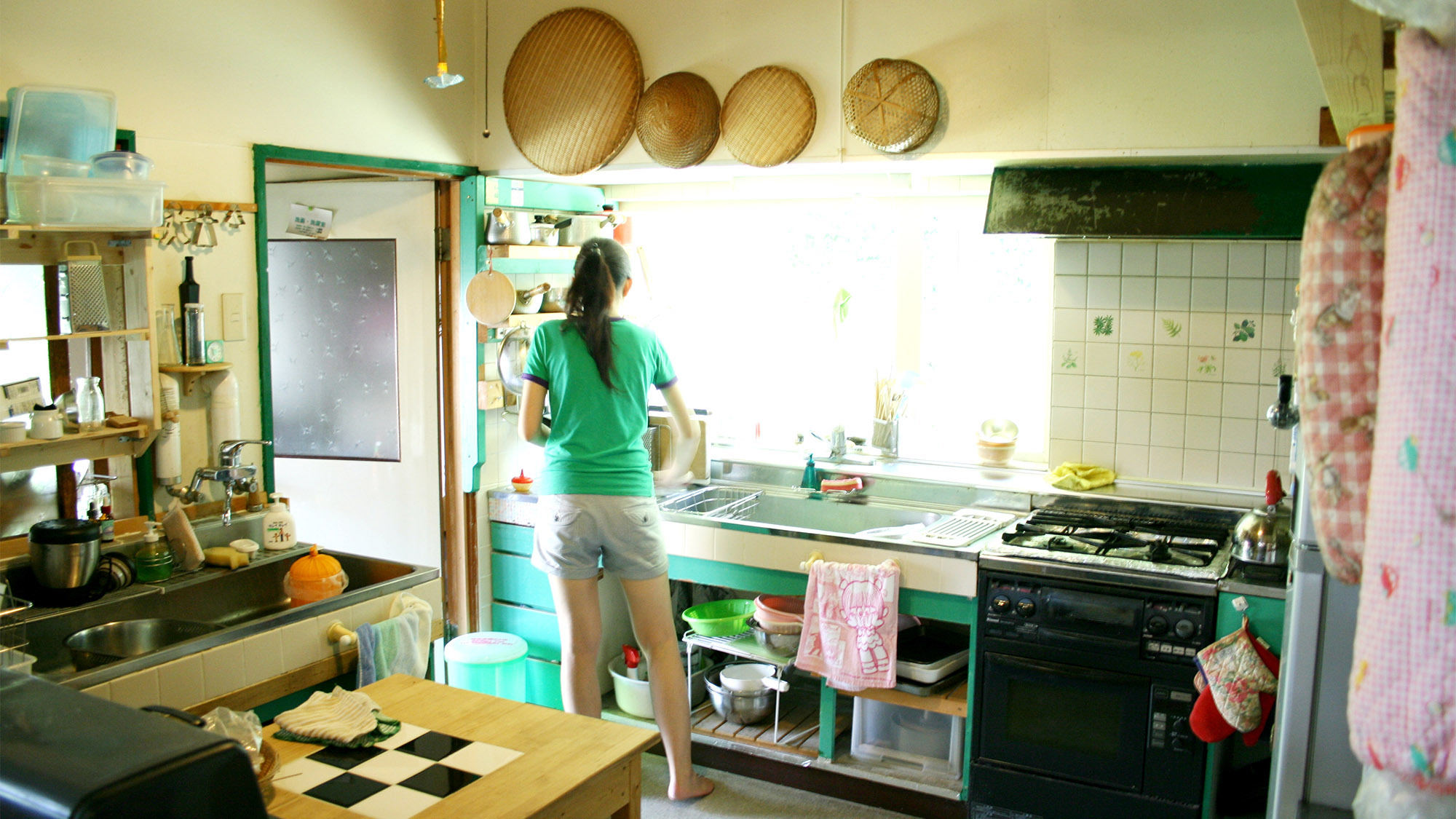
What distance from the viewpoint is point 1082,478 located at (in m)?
3.58

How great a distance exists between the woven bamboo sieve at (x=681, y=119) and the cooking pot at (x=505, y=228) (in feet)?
1.96

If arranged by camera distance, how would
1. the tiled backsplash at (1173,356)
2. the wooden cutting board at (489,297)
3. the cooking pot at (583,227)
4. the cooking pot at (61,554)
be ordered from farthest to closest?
the cooking pot at (583,227)
the wooden cutting board at (489,297)
the tiled backsplash at (1173,356)
the cooking pot at (61,554)

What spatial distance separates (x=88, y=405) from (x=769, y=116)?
6.99 ft

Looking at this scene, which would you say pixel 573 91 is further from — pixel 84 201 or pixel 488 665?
pixel 488 665

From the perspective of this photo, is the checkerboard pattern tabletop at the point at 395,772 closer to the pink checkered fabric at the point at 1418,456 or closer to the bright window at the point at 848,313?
the pink checkered fabric at the point at 1418,456

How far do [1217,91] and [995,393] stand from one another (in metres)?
1.35

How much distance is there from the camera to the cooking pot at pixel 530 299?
4.09 m

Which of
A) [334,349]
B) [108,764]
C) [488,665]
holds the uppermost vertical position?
[334,349]

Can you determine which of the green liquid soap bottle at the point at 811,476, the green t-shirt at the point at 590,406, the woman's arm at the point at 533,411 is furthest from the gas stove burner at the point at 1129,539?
the woman's arm at the point at 533,411

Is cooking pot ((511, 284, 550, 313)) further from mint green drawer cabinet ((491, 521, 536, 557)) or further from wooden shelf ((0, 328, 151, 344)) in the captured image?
wooden shelf ((0, 328, 151, 344))

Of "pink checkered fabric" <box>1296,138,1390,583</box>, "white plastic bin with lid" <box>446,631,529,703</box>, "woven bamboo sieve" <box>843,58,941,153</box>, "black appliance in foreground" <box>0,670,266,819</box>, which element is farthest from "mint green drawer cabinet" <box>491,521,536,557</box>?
"pink checkered fabric" <box>1296,138,1390,583</box>

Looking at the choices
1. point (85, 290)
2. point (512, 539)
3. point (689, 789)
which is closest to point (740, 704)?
point (689, 789)

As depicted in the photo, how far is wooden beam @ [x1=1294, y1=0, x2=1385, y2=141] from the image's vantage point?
1302mm

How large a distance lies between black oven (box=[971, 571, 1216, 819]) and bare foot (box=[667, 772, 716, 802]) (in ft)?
2.71
